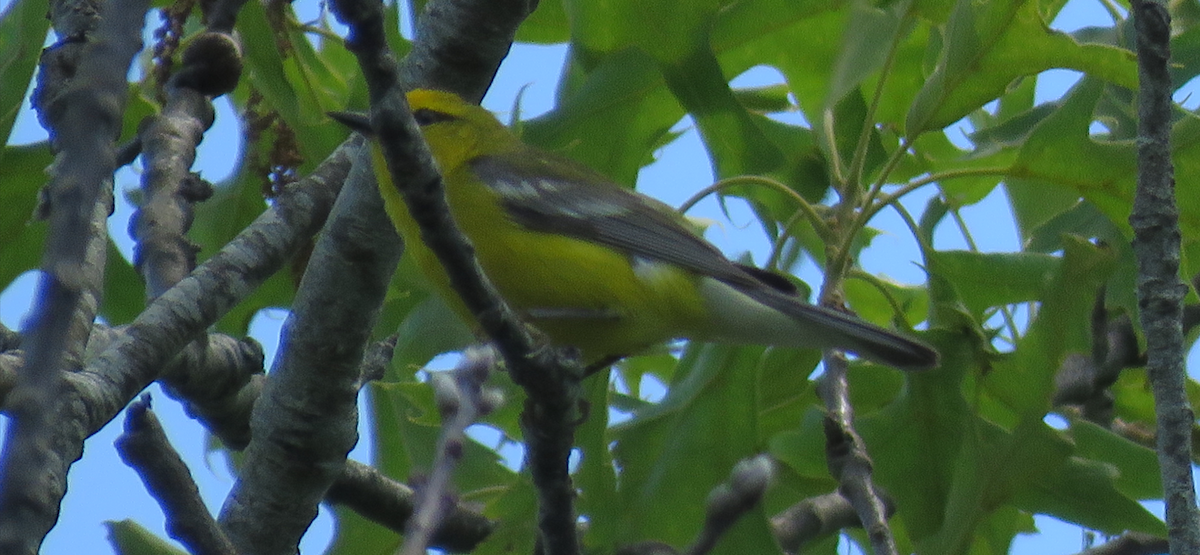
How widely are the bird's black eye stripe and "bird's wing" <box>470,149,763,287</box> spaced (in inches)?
8.4

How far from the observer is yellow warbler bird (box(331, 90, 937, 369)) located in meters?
3.79

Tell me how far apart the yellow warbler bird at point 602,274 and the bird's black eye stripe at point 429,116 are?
0.01m

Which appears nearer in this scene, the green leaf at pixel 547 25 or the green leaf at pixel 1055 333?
the green leaf at pixel 1055 333

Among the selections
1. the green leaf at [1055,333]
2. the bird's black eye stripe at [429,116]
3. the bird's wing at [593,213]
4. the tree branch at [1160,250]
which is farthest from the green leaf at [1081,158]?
the bird's black eye stripe at [429,116]

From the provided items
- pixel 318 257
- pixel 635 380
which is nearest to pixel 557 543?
pixel 318 257

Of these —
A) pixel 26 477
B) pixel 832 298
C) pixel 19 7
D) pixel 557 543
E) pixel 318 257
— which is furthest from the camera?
pixel 19 7

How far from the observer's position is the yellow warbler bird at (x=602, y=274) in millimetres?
3785

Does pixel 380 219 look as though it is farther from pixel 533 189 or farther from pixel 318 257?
pixel 533 189

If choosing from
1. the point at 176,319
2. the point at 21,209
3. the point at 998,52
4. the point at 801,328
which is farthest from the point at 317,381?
the point at 998,52

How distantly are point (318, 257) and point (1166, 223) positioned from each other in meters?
1.95

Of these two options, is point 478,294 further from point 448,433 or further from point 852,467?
point 852,467

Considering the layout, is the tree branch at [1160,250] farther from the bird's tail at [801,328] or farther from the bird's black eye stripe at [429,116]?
the bird's black eye stripe at [429,116]

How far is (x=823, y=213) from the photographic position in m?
4.13

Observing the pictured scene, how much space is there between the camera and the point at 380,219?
3400 mm
